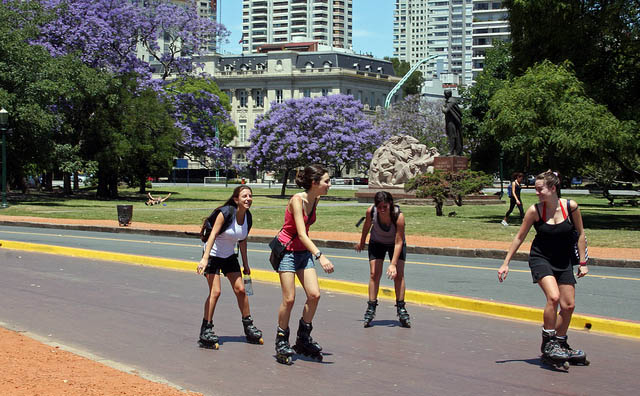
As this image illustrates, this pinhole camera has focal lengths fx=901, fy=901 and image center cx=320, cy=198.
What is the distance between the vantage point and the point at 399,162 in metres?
46.5

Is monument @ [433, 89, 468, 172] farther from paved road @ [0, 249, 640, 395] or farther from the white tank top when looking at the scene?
the white tank top

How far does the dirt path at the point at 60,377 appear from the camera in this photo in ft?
20.1

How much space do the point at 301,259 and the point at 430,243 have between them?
12661mm

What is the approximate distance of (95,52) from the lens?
49656mm

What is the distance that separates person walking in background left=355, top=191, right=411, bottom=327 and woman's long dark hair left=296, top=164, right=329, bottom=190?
6.05ft

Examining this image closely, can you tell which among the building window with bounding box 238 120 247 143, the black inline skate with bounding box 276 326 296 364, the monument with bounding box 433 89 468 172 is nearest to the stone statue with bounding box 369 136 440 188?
the monument with bounding box 433 89 468 172

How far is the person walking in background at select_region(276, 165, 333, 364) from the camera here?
301 inches

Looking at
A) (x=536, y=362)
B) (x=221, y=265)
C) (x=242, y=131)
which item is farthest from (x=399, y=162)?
(x=242, y=131)

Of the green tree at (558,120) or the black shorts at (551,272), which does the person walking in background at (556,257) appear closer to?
the black shorts at (551,272)

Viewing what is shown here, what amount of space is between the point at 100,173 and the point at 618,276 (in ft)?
134

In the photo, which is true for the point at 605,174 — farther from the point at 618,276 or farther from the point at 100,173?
the point at 618,276

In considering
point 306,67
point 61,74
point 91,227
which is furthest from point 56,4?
point 306,67

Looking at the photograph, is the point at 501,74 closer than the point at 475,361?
No

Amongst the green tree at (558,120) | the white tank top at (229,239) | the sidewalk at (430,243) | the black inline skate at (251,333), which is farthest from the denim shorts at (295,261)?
the green tree at (558,120)
